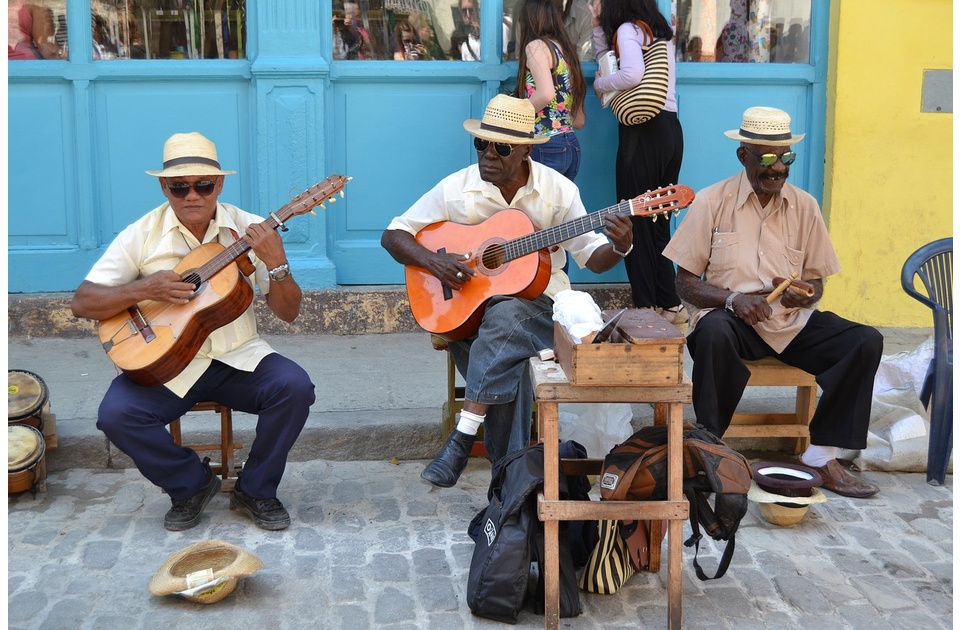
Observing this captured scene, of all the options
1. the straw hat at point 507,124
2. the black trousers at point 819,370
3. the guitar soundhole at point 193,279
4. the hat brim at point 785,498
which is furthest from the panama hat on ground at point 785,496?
the guitar soundhole at point 193,279

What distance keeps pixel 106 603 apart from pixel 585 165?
12.1 ft

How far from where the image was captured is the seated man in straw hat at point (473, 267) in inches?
158

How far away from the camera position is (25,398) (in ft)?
14.2

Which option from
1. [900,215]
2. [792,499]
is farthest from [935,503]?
[900,215]

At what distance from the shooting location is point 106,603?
3379 mm

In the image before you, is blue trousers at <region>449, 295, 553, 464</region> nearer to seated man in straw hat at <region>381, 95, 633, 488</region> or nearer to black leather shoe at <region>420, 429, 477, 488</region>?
seated man in straw hat at <region>381, 95, 633, 488</region>

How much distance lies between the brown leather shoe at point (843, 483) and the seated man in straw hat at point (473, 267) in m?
1.23

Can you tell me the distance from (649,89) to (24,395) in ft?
10.7

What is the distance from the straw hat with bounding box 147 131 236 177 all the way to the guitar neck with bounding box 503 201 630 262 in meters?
1.13

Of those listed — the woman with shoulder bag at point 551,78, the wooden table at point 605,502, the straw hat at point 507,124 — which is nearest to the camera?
the wooden table at point 605,502

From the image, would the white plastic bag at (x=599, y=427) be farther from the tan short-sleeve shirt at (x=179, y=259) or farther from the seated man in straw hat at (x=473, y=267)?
the tan short-sleeve shirt at (x=179, y=259)

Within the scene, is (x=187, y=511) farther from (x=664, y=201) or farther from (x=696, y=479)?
(x=664, y=201)

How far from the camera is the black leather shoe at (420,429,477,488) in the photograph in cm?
392

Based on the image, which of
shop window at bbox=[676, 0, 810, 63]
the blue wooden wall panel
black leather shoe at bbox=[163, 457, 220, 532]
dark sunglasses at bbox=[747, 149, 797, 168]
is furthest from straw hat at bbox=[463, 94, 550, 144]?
the blue wooden wall panel
